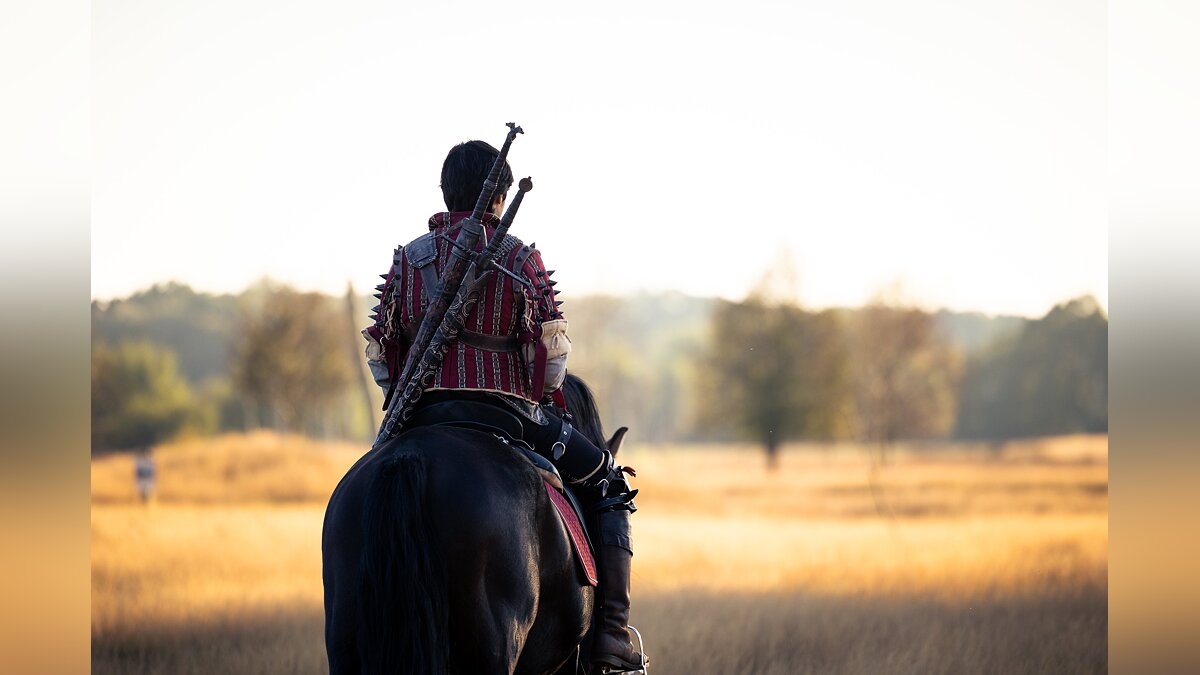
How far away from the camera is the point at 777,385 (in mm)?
45688

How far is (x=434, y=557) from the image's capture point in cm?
423

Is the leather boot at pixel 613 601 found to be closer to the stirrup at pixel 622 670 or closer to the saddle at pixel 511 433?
the stirrup at pixel 622 670

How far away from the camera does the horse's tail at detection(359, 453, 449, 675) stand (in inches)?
163

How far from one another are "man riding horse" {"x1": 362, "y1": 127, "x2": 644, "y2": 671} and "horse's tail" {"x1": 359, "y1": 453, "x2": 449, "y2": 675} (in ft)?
2.88

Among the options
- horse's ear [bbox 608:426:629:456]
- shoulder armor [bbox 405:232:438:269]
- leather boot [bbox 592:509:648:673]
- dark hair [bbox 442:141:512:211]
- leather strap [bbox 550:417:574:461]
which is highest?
dark hair [bbox 442:141:512:211]

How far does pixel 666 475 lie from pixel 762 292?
7386 millimetres

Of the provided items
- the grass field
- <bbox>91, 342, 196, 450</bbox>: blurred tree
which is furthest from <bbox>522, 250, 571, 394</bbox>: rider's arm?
<bbox>91, 342, 196, 450</bbox>: blurred tree

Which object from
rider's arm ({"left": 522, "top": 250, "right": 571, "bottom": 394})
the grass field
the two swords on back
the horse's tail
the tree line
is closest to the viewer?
the horse's tail

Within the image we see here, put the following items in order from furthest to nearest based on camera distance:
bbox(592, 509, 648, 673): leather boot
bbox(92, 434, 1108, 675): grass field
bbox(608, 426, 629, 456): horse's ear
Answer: bbox(92, 434, 1108, 675): grass field < bbox(608, 426, 629, 456): horse's ear < bbox(592, 509, 648, 673): leather boot

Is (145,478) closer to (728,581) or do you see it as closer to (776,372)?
(728,581)

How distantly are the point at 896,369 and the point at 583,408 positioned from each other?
33520mm

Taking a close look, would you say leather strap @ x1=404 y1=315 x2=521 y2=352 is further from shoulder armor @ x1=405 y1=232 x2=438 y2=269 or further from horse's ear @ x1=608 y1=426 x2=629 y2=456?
horse's ear @ x1=608 y1=426 x2=629 y2=456

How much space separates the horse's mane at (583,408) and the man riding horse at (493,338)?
572 millimetres

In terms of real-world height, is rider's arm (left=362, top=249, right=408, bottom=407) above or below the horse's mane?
above
